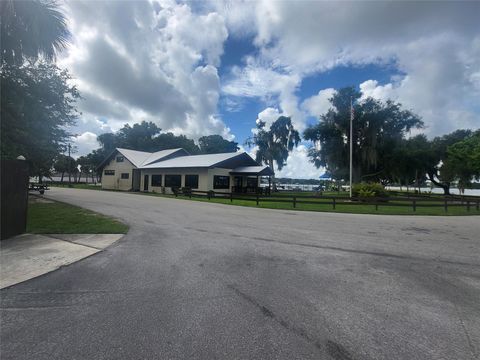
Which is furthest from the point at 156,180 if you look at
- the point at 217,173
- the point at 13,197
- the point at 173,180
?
the point at 13,197

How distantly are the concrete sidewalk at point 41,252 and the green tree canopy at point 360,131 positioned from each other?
96.1 ft

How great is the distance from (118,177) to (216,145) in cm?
3093

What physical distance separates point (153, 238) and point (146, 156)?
36.1m

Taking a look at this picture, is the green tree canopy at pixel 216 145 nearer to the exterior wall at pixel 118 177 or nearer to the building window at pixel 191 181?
the exterior wall at pixel 118 177

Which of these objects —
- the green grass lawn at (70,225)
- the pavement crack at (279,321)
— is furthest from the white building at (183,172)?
the pavement crack at (279,321)

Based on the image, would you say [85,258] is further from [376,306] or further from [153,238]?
[376,306]

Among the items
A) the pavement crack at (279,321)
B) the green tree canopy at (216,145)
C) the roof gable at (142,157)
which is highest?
the green tree canopy at (216,145)

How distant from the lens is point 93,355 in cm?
245

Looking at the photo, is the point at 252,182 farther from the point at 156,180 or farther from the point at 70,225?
the point at 70,225

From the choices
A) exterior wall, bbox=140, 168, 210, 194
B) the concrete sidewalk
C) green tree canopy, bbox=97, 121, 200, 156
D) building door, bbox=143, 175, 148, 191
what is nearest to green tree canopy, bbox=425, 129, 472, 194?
exterior wall, bbox=140, 168, 210, 194

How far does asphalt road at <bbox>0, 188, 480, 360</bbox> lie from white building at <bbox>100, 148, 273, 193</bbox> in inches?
849

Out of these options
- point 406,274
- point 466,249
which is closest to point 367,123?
point 466,249

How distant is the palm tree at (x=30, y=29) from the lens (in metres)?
8.88

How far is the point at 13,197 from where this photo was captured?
7184 millimetres
